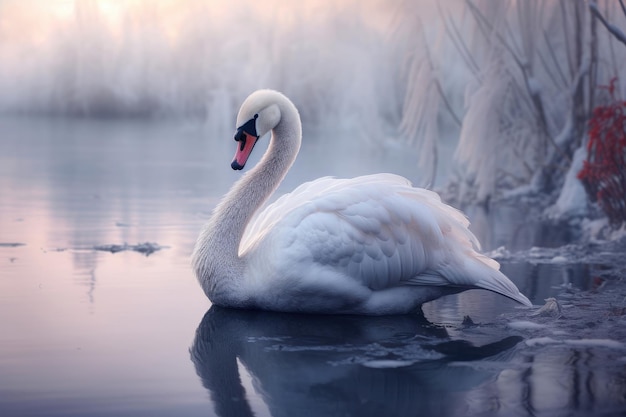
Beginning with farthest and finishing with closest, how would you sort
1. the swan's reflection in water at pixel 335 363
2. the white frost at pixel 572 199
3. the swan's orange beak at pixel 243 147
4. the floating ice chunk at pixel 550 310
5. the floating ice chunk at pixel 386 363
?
the white frost at pixel 572 199 < the swan's orange beak at pixel 243 147 < the floating ice chunk at pixel 550 310 < the floating ice chunk at pixel 386 363 < the swan's reflection in water at pixel 335 363

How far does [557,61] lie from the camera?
980 cm

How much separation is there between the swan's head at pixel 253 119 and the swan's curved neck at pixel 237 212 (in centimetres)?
8

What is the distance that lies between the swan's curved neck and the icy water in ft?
0.60

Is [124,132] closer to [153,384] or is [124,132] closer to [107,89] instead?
[107,89]

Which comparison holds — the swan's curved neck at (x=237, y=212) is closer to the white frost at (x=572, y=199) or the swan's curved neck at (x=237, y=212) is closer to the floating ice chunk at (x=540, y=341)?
the floating ice chunk at (x=540, y=341)

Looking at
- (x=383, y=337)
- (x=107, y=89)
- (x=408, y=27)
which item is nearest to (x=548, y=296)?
(x=383, y=337)

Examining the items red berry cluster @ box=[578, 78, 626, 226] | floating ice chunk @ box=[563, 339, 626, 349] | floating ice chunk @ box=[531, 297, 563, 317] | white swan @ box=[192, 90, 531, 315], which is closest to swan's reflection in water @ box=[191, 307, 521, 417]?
white swan @ box=[192, 90, 531, 315]

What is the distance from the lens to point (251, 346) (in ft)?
11.8

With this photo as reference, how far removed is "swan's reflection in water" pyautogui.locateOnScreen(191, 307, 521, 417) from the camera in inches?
112

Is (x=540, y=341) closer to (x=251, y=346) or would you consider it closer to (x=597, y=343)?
(x=597, y=343)

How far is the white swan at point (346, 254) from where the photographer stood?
13.0ft

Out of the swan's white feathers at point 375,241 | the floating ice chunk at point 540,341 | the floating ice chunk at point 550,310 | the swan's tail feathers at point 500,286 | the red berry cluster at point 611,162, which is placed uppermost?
the red berry cluster at point 611,162

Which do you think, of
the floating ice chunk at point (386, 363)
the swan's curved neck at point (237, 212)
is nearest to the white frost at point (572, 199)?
the swan's curved neck at point (237, 212)

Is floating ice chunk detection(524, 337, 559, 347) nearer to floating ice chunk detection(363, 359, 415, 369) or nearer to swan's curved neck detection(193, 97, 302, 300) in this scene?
floating ice chunk detection(363, 359, 415, 369)
